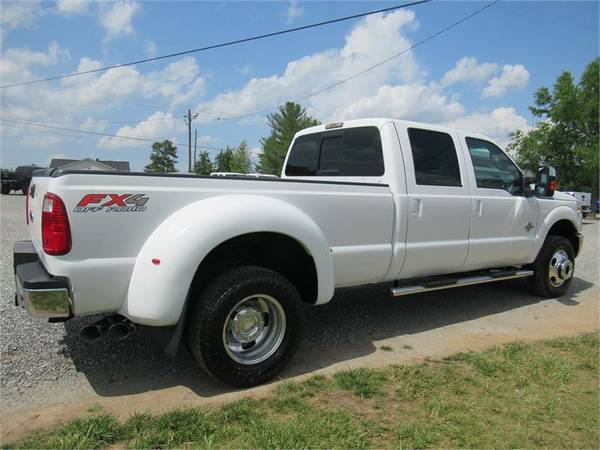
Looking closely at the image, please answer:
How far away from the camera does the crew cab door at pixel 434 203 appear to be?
14.4 feet

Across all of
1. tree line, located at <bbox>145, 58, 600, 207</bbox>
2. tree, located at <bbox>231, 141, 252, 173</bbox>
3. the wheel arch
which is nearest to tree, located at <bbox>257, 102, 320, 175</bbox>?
tree, located at <bbox>231, 141, 252, 173</bbox>

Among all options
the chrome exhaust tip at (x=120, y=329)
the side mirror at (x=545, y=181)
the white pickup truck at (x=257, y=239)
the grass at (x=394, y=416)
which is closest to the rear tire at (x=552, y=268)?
the side mirror at (x=545, y=181)

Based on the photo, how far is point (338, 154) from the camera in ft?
16.4

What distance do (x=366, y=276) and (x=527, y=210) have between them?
259cm

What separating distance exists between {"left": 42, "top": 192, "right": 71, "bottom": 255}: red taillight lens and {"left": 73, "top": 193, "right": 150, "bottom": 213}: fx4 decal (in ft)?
0.27

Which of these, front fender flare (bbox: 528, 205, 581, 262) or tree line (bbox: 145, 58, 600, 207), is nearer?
front fender flare (bbox: 528, 205, 581, 262)

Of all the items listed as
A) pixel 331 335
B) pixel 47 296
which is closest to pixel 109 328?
pixel 47 296

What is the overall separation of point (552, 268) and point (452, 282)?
2124 mm

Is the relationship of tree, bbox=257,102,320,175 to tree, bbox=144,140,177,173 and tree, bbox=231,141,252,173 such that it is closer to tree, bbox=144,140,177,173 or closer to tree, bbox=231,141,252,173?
tree, bbox=231,141,252,173

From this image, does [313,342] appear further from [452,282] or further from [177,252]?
[177,252]

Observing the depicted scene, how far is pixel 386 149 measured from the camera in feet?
14.5

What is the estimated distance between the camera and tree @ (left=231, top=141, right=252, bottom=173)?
54606mm

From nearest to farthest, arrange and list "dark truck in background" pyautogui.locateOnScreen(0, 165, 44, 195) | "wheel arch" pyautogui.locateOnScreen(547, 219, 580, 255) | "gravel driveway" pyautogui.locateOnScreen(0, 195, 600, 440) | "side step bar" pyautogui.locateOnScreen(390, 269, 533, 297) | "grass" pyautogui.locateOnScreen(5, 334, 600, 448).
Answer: "grass" pyautogui.locateOnScreen(5, 334, 600, 448) < "gravel driveway" pyautogui.locateOnScreen(0, 195, 600, 440) < "side step bar" pyautogui.locateOnScreen(390, 269, 533, 297) < "wheel arch" pyautogui.locateOnScreen(547, 219, 580, 255) < "dark truck in background" pyautogui.locateOnScreen(0, 165, 44, 195)

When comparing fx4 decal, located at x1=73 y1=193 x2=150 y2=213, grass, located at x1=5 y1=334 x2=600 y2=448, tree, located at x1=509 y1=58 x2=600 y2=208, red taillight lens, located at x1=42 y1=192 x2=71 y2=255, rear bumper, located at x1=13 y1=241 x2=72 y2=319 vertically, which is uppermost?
tree, located at x1=509 y1=58 x2=600 y2=208
